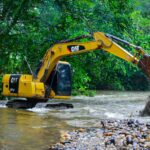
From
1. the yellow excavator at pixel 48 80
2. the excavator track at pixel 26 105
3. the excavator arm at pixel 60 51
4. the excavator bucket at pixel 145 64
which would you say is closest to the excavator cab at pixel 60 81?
the yellow excavator at pixel 48 80

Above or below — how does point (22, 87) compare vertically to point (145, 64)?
below

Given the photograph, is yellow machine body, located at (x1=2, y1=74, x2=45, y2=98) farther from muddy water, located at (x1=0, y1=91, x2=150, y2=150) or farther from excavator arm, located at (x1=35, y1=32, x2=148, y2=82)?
muddy water, located at (x1=0, y1=91, x2=150, y2=150)

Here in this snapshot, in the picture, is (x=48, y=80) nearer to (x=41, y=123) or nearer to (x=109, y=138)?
(x=41, y=123)

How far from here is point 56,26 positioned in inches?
764

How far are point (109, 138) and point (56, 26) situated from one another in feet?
36.7

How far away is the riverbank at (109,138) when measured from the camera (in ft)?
26.6

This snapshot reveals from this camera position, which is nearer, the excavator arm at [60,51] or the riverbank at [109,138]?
the riverbank at [109,138]

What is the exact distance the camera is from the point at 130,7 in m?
20.4

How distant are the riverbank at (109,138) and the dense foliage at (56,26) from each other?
8.86m

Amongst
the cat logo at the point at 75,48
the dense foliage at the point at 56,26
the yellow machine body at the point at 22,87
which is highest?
the dense foliage at the point at 56,26

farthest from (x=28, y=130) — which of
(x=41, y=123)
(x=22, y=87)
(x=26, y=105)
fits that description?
(x=26, y=105)

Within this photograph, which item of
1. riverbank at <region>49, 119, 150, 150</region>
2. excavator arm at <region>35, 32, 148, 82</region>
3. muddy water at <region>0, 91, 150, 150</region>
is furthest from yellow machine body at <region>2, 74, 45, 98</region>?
riverbank at <region>49, 119, 150, 150</region>

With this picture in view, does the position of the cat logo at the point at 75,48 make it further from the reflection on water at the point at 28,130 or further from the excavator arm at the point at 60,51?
the reflection on water at the point at 28,130

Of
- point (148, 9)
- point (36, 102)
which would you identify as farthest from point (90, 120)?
point (148, 9)
